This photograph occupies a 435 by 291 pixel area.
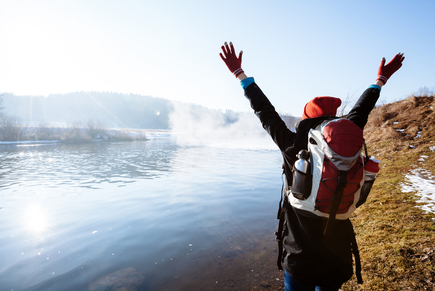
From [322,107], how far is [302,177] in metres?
0.65

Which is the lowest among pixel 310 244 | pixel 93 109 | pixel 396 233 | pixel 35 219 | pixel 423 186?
pixel 35 219

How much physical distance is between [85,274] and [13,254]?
2417mm

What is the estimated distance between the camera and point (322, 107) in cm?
183

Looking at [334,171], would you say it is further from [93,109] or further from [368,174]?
[93,109]

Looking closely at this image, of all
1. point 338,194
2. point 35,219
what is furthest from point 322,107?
point 35,219

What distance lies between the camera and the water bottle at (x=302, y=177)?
1.66m

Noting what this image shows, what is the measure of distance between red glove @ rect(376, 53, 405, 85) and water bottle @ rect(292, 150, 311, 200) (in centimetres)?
166

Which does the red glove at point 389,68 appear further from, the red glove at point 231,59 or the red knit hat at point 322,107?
the red glove at point 231,59

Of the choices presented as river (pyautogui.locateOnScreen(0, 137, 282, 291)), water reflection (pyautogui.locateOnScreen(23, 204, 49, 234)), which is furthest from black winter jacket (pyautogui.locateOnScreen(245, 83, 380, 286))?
water reflection (pyautogui.locateOnScreen(23, 204, 49, 234))

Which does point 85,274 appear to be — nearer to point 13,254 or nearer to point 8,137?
point 13,254

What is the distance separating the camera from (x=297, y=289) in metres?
1.84

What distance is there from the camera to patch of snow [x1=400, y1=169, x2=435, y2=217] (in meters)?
4.82

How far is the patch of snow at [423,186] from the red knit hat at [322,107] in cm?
459

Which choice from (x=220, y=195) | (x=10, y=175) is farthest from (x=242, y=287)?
(x=10, y=175)
